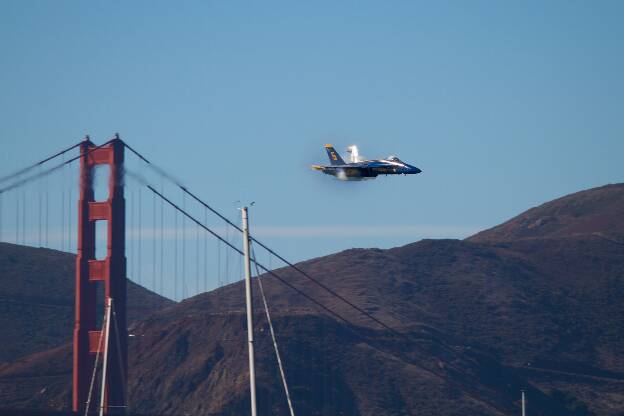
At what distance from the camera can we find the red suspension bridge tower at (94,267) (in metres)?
102

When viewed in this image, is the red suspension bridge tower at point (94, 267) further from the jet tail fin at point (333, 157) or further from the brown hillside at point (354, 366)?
the brown hillside at point (354, 366)

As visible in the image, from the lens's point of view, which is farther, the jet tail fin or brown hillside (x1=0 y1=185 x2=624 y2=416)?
brown hillside (x1=0 y1=185 x2=624 y2=416)

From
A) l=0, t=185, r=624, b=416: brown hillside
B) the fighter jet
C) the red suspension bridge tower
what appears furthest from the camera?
l=0, t=185, r=624, b=416: brown hillside

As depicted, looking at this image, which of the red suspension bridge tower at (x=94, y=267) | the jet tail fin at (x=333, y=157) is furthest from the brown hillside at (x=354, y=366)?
the jet tail fin at (x=333, y=157)

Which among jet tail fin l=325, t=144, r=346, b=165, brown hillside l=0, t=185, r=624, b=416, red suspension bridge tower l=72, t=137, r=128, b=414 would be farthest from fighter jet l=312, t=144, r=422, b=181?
brown hillside l=0, t=185, r=624, b=416

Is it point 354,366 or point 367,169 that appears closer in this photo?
point 367,169

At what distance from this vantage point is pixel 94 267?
105 meters

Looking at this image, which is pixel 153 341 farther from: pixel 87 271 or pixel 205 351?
pixel 87 271

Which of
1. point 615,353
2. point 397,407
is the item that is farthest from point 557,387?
point 397,407

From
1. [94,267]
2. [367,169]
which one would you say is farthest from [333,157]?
[94,267]

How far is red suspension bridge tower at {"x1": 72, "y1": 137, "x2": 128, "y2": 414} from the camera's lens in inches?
4023

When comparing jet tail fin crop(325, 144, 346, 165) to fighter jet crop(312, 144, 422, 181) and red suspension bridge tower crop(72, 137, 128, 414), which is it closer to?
fighter jet crop(312, 144, 422, 181)

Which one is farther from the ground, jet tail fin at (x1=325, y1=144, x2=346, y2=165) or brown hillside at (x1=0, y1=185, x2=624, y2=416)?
jet tail fin at (x1=325, y1=144, x2=346, y2=165)

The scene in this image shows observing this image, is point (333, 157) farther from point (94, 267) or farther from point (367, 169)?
point (94, 267)
